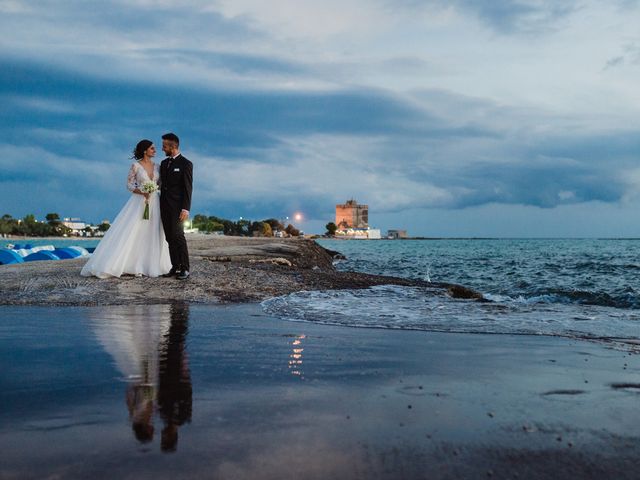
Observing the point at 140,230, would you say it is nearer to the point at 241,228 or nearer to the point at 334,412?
the point at 334,412

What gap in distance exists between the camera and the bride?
468 inches

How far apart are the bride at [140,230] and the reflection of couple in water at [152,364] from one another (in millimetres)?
4138

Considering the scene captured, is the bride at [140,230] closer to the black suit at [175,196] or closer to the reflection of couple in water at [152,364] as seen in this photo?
the black suit at [175,196]

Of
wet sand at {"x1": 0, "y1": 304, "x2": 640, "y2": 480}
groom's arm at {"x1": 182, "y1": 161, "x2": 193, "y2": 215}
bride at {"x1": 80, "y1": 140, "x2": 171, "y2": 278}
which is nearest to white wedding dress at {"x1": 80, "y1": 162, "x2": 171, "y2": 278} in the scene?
bride at {"x1": 80, "y1": 140, "x2": 171, "y2": 278}

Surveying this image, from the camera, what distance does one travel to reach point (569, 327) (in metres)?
7.32

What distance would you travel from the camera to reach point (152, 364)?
4340 millimetres

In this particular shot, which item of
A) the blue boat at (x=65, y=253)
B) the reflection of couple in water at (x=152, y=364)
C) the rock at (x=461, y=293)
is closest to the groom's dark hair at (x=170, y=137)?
the reflection of couple in water at (x=152, y=364)

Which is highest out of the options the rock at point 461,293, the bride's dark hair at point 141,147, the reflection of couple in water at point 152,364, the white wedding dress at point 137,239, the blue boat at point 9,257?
the bride's dark hair at point 141,147

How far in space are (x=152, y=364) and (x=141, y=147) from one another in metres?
8.57

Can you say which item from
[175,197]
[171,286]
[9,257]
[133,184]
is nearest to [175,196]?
[175,197]

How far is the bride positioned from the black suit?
24cm

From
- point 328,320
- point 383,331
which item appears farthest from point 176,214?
point 383,331

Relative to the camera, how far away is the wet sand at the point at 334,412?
2.33m

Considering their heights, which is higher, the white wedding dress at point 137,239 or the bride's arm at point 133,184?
the bride's arm at point 133,184
